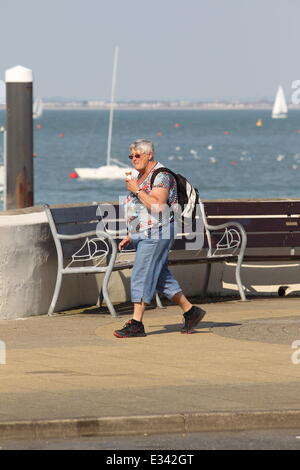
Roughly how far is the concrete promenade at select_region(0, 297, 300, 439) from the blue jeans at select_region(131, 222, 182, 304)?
1.34 feet

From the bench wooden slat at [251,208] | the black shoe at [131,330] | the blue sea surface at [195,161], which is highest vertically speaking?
the bench wooden slat at [251,208]

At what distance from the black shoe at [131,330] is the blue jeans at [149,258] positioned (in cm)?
21

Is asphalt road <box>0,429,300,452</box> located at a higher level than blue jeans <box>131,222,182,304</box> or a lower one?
lower

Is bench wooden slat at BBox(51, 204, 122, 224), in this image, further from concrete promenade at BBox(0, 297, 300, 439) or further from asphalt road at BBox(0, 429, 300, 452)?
asphalt road at BBox(0, 429, 300, 452)

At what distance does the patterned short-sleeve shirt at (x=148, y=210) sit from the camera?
1084cm

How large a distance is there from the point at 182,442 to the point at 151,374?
1.82m

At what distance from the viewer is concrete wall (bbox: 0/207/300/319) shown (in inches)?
471

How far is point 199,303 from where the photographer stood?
44.0 feet

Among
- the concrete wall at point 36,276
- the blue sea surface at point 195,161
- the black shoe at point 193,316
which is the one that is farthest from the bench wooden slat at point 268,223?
the blue sea surface at point 195,161

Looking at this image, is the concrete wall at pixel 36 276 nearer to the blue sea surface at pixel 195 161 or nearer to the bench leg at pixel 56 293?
the bench leg at pixel 56 293

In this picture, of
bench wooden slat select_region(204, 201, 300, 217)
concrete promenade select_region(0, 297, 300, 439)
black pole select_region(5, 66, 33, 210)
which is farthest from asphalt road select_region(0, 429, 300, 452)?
bench wooden slat select_region(204, 201, 300, 217)

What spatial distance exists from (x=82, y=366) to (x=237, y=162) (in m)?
96.2

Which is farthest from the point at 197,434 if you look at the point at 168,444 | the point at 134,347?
the point at 134,347
